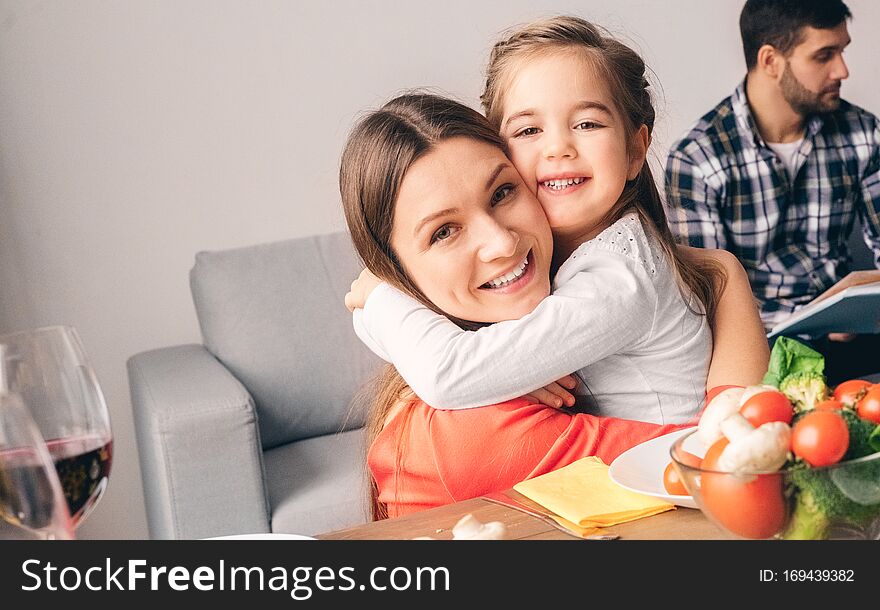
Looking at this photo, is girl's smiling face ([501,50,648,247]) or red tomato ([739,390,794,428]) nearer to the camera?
red tomato ([739,390,794,428])

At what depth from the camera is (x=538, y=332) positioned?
1109mm

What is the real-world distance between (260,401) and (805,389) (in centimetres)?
186

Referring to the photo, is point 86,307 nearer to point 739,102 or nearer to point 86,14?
point 86,14

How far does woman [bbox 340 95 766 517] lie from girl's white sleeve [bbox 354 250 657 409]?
27mm

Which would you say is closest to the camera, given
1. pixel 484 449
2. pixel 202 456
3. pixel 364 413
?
pixel 484 449

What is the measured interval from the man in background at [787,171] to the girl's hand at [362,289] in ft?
5.62

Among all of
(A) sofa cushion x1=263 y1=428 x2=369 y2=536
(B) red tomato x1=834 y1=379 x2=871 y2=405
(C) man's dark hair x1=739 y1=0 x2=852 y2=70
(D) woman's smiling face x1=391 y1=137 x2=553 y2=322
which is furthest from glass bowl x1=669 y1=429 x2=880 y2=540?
(C) man's dark hair x1=739 y1=0 x2=852 y2=70

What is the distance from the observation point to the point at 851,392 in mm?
736

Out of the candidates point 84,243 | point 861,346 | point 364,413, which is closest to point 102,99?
point 84,243

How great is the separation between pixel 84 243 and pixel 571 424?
207cm

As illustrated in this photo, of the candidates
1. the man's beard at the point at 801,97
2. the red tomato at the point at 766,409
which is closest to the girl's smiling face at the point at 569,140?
the red tomato at the point at 766,409

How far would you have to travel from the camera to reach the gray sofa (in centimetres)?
203

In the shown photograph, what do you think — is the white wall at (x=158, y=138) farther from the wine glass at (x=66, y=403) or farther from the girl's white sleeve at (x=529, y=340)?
the wine glass at (x=66, y=403)

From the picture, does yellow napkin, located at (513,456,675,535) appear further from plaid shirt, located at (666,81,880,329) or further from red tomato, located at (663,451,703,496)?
plaid shirt, located at (666,81,880,329)
